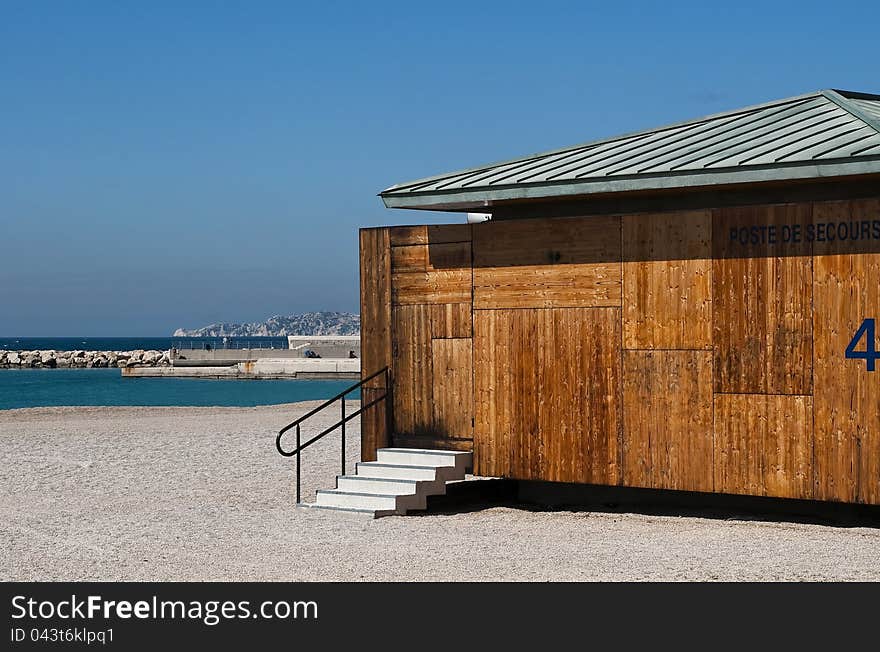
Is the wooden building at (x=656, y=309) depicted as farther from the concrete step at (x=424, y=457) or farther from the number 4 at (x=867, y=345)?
the concrete step at (x=424, y=457)

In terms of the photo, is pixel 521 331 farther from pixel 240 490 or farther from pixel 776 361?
pixel 240 490

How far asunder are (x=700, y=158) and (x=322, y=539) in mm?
5522

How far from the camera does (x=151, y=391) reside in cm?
7088

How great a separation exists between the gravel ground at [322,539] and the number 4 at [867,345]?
170 centimetres

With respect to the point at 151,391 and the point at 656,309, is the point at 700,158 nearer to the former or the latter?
the point at 656,309

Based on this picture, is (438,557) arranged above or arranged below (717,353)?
below

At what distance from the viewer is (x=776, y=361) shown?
41.1ft

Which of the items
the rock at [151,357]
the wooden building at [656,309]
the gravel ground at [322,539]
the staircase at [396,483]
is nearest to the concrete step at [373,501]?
the staircase at [396,483]

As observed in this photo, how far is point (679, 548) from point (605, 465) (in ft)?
7.35

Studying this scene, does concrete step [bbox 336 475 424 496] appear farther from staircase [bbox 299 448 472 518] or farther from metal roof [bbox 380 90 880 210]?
metal roof [bbox 380 90 880 210]

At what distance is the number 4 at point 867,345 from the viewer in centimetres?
1205

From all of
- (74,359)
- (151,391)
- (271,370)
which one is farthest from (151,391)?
(74,359)

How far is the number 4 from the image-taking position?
39.5 ft
